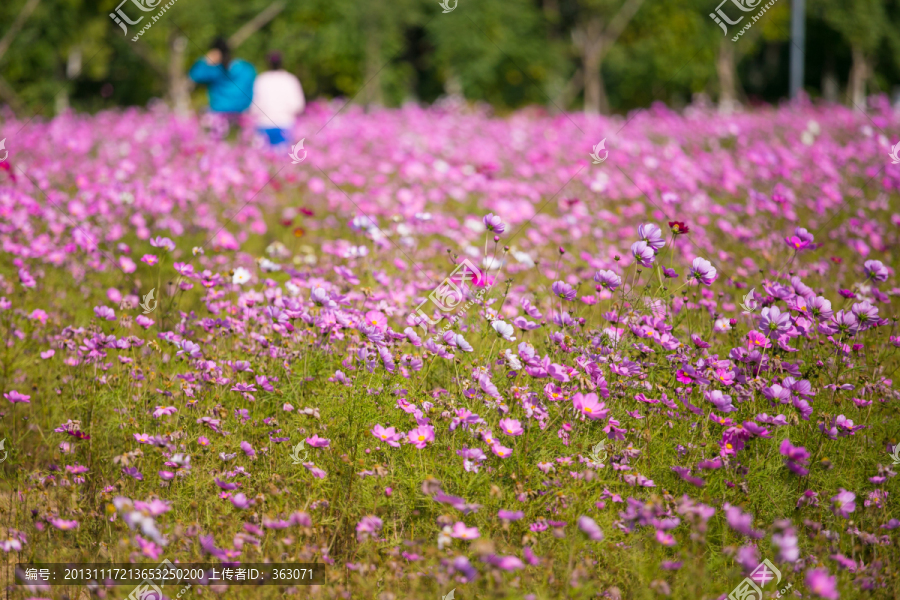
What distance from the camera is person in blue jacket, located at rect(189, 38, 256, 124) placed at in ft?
25.6

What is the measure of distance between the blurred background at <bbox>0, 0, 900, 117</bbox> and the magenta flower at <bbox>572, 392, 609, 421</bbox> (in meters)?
11.4

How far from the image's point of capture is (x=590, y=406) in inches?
84.0

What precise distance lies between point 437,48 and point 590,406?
67.0 ft

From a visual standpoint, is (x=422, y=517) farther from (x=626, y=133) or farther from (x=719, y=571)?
(x=626, y=133)

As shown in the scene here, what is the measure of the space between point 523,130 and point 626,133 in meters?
1.34

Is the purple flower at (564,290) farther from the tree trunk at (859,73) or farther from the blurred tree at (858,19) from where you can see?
the tree trunk at (859,73)

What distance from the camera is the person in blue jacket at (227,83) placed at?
7.80 metres

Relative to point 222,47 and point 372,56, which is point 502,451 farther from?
point 372,56

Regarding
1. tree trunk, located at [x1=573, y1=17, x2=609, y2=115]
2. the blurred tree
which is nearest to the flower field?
tree trunk, located at [x1=573, y1=17, x2=609, y2=115]

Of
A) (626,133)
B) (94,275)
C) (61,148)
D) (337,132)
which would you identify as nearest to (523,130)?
(626,133)

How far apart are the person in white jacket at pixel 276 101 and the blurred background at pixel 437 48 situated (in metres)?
4.53

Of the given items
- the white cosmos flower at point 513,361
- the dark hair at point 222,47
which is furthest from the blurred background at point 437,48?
the white cosmos flower at point 513,361

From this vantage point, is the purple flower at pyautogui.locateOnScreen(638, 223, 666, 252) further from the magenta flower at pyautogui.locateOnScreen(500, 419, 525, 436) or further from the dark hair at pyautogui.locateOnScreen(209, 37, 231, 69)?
the dark hair at pyautogui.locateOnScreen(209, 37, 231, 69)

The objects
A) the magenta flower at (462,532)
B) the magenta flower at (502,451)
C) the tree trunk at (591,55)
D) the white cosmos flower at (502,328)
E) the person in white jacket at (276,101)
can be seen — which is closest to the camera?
the magenta flower at (462,532)
